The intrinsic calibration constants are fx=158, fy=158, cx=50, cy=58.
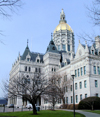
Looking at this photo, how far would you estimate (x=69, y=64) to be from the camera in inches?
2130

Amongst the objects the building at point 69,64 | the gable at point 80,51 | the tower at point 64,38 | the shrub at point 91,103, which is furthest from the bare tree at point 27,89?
the tower at point 64,38

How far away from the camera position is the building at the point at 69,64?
44.7 meters

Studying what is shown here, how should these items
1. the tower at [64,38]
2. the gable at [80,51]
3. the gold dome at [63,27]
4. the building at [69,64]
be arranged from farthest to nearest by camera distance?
the gold dome at [63,27] < the tower at [64,38] < the gable at [80,51] < the building at [69,64]

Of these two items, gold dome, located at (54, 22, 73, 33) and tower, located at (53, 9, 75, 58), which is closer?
tower, located at (53, 9, 75, 58)

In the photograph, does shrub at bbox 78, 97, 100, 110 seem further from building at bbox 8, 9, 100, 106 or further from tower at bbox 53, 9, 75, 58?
tower at bbox 53, 9, 75, 58

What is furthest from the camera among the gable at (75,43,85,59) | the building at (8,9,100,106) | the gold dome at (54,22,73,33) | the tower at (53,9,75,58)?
the gold dome at (54,22,73,33)

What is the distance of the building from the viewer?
44.7m

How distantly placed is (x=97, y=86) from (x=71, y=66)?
11363 millimetres

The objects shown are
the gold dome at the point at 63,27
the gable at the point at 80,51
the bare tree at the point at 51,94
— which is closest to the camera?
the bare tree at the point at 51,94

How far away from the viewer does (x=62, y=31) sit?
90.8 m

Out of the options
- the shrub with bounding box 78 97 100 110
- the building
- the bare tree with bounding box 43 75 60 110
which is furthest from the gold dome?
the shrub with bounding box 78 97 100 110

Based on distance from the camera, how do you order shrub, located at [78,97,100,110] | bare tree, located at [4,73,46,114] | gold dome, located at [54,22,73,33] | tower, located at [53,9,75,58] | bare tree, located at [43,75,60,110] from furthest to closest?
gold dome, located at [54,22,73,33] → tower, located at [53,9,75,58] → shrub, located at [78,97,100,110] → bare tree, located at [43,75,60,110] → bare tree, located at [4,73,46,114]

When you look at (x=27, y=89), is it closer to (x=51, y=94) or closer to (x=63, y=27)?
(x=51, y=94)

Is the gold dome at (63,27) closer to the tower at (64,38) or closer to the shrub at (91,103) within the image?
the tower at (64,38)
